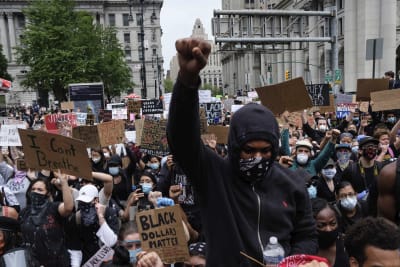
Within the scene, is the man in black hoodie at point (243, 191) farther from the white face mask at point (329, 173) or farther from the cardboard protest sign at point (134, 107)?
the cardboard protest sign at point (134, 107)

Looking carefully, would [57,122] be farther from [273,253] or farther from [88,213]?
[273,253]

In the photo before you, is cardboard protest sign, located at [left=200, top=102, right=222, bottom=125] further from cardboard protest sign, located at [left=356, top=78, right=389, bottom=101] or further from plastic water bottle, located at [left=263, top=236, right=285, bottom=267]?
plastic water bottle, located at [left=263, top=236, right=285, bottom=267]

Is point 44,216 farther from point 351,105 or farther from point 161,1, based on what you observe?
point 161,1

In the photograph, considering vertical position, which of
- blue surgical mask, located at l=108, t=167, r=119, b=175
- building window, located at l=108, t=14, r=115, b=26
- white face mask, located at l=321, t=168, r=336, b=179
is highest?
building window, located at l=108, t=14, r=115, b=26

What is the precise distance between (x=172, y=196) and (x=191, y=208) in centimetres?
30

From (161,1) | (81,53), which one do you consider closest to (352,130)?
(81,53)

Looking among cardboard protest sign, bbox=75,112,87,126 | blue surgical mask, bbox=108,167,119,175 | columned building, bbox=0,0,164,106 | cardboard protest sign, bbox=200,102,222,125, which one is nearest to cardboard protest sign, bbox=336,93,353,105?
cardboard protest sign, bbox=200,102,222,125

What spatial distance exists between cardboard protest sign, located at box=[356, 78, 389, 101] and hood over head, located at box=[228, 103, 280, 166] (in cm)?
750

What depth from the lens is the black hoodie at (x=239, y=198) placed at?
179 cm

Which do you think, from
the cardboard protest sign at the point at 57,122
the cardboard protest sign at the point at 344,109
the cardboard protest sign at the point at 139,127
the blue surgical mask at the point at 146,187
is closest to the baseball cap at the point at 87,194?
the blue surgical mask at the point at 146,187

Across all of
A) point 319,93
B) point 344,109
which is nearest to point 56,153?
point 319,93

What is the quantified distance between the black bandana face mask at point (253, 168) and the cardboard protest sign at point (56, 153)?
2659 millimetres

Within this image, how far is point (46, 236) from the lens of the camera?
3.95 meters

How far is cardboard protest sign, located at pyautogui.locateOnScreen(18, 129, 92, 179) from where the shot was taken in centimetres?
413
